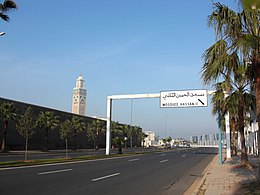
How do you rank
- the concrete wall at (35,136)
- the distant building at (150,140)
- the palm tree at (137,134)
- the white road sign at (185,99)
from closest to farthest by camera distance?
the white road sign at (185,99) → the concrete wall at (35,136) → the palm tree at (137,134) → the distant building at (150,140)

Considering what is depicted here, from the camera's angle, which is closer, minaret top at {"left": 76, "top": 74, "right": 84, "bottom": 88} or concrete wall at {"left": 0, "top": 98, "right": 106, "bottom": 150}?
concrete wall at {"left": 0, "top": 98, "right": 106, "bottom": 150}

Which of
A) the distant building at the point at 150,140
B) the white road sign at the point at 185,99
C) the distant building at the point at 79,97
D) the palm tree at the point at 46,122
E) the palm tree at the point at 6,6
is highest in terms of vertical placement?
the distant building at the point at 79,97

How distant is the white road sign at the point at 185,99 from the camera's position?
30.9 metres

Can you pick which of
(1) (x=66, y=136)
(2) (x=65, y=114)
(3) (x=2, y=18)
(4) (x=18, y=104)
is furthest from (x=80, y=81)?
(3) (x=2, y=18)

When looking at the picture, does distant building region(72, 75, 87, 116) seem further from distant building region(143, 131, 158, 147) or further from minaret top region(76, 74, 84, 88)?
distant building region(143, 131, 158, 147)

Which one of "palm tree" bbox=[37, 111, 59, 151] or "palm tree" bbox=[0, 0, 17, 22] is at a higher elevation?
"palm tree" bbox=[0, 0, 17, 22]

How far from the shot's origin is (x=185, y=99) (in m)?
31.2

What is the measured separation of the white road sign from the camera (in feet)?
101

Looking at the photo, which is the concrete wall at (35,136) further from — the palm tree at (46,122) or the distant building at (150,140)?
the distant building at (150,140)

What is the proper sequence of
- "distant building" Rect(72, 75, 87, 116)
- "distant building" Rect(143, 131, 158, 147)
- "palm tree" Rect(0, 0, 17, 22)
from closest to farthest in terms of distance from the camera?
1. "palm tree" Rect(0, 0, 17, 22)
2. "distant building" Rect(143, 131, 158, 147)
3. "distant building" Rect(72, 75, 87, 116)

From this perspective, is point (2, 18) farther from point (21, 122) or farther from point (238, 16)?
point (238, 16)

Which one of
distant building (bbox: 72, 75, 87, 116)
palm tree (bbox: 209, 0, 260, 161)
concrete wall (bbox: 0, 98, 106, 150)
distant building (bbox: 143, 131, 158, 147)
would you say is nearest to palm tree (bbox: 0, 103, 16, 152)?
concrete wall (bbox: 0, 98, 106, 150)

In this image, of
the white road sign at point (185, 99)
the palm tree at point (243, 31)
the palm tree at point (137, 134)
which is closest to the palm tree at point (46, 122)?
the white road sign at point (185, 99)

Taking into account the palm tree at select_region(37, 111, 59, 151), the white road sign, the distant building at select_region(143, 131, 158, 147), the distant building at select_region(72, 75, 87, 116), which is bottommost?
the distant building at select_region(143, 131, 158, 147)
